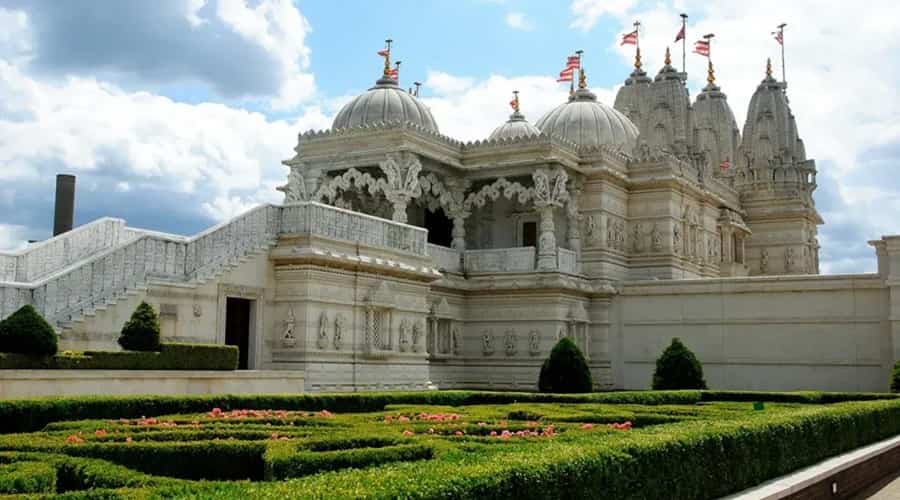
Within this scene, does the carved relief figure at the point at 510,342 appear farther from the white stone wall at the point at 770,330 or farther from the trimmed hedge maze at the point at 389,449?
the trimmed hedge maze at the point at 389,449

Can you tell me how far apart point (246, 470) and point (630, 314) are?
29879mm

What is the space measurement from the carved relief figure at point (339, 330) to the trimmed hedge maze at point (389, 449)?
680 centimetres

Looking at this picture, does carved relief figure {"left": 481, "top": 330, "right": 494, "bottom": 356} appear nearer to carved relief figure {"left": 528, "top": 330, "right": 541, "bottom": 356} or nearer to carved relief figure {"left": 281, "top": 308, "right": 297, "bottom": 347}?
carved relief figure {"left": 528, "top": 330, "right": 541, "bottom": 356}

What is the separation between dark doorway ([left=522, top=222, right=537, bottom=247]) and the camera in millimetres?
42438

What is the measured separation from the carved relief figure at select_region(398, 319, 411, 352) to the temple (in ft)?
0.16

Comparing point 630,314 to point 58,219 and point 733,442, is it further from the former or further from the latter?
point 733,442

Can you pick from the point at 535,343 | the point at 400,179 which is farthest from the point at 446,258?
the point at 535,343

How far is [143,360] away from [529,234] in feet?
83.1

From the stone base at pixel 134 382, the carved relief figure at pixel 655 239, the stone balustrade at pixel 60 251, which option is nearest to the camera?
the stone base at pixel 134 382

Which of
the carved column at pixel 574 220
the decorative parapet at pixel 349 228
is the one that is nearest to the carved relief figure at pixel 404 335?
the decorative parapet at pixel 349 228

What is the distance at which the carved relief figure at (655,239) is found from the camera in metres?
41.9

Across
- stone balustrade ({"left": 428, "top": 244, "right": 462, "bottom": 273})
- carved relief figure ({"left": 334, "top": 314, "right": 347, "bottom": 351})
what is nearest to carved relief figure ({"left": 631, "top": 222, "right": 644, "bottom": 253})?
stone balustrade ({"left": 428, "top": 244, "right": 462, "bottom": 273})

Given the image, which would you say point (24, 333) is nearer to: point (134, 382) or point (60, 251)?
point (134, 382)

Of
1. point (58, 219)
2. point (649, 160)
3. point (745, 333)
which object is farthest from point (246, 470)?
point (649, 160)
